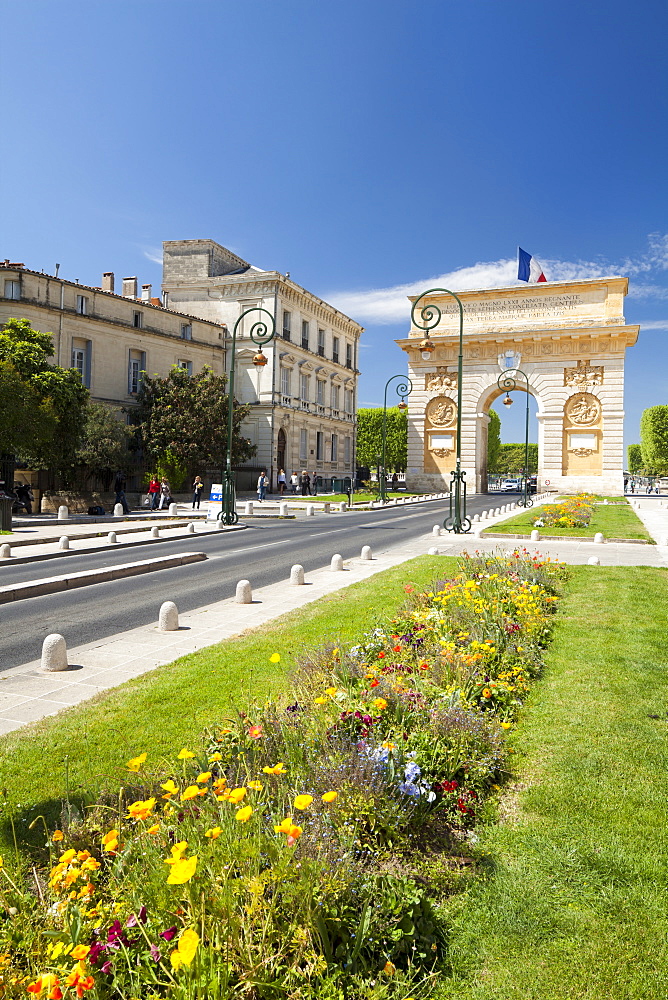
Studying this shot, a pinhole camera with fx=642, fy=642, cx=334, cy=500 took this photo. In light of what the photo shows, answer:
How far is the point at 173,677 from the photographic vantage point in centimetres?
592

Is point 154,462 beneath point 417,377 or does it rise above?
beneath

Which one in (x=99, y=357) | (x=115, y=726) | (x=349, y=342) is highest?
(x=349, y=342)

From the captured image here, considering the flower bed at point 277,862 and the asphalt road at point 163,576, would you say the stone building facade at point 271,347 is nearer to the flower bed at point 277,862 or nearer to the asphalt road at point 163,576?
the asphalt road at point 163,576

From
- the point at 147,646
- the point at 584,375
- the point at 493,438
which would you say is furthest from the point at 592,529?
the point at 493,438

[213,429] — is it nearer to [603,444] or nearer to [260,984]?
[603,444]

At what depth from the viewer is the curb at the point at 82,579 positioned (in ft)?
34.4

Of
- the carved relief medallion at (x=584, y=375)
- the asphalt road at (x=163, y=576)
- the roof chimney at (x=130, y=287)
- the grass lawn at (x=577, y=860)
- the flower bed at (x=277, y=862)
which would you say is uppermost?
the roof chimney at (x=130, y=287)

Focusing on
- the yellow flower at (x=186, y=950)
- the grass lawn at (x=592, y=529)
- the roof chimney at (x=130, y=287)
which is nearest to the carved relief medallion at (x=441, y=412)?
the roof chimney at (x=130, y=287)

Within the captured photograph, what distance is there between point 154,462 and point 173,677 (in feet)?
114

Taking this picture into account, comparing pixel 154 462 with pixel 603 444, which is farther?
pixel 603 444

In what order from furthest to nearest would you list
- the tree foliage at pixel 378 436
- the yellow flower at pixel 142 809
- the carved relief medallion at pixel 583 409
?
the tree foliage at pixel 378 436 → the carved relief medallion at pixel 583 409 → the yellow flower at pixel 142 809

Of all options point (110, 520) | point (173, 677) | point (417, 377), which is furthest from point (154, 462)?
point (173, 677)

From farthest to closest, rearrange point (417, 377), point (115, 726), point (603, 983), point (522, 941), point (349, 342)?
point (349, 342), point (417, 377), point (115, 726), point (522, 941), point (603, 983)

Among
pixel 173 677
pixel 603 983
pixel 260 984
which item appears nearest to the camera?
pixel 260 984
